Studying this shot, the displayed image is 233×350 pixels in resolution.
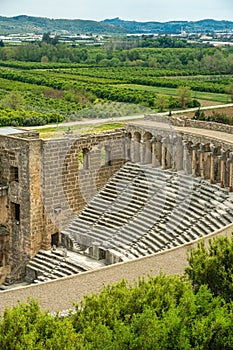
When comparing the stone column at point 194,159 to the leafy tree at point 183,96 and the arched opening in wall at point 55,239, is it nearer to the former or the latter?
the arched opening in wall at point 55,239

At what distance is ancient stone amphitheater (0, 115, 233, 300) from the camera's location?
26.0 metres

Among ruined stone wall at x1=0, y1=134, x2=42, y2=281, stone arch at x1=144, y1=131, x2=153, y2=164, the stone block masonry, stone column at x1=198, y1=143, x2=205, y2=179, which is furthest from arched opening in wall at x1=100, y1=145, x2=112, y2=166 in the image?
stone column at x1=198, y1=143, x2=205, y2=179

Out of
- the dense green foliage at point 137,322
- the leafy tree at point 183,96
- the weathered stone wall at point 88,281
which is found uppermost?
the dense green foliage at point 137,322

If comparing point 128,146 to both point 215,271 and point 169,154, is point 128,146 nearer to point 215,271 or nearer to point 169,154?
point 169,154

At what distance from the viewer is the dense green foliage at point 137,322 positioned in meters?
12.9

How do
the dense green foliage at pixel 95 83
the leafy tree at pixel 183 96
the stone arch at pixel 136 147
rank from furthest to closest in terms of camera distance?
the leafy tree at pixel 183 96, the dense green foliage at pixel 95 83, the stone arch at pixel 136 147

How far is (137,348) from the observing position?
13141mm

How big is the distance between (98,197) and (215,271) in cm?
1451

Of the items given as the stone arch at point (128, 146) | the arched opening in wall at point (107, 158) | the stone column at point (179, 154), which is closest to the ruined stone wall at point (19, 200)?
the arched opening in wall at point (107, 158)

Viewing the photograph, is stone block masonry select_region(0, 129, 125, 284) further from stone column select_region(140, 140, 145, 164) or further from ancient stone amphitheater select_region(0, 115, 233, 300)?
stone column select_region(140, 140, 145, 164)

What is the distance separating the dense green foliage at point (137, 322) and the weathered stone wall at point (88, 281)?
168 cm

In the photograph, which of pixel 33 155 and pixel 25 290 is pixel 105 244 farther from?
pixel 25 290

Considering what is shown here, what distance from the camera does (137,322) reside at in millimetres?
13336

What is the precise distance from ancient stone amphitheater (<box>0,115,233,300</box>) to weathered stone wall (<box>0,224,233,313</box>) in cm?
483
